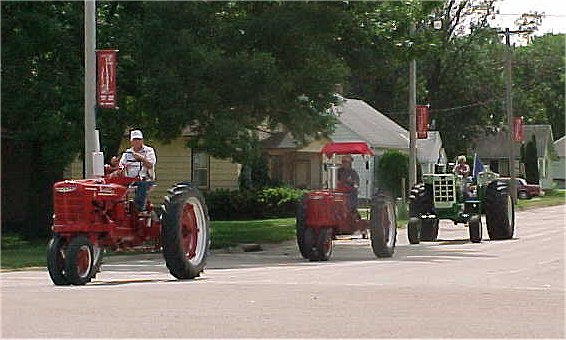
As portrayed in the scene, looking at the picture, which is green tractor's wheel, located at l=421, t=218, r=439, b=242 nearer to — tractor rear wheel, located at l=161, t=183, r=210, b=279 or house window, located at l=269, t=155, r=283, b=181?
tractor rear wheel, located at l=161, t=183, r=210, b=279

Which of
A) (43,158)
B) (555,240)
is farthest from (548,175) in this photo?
(43,158)

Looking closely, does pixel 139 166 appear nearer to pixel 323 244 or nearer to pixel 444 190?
pixel 323 244

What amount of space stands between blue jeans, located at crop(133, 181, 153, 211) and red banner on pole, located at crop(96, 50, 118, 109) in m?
7.50

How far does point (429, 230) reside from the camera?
2977 cm

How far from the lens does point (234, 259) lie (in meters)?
24.6

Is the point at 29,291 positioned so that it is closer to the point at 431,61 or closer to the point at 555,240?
the point at 555,240

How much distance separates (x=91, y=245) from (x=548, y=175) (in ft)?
273

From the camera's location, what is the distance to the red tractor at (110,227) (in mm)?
15758

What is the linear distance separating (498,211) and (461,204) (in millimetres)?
992

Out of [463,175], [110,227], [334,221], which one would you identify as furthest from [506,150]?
[110,227]

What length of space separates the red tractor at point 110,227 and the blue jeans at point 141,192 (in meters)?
0.10

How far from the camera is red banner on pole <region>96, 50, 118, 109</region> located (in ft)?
77.3

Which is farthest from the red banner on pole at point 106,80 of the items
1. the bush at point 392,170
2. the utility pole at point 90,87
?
the bush at point 392,170

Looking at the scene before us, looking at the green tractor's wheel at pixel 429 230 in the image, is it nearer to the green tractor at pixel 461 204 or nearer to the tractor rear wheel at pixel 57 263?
the green tractor at pixel 461 204
